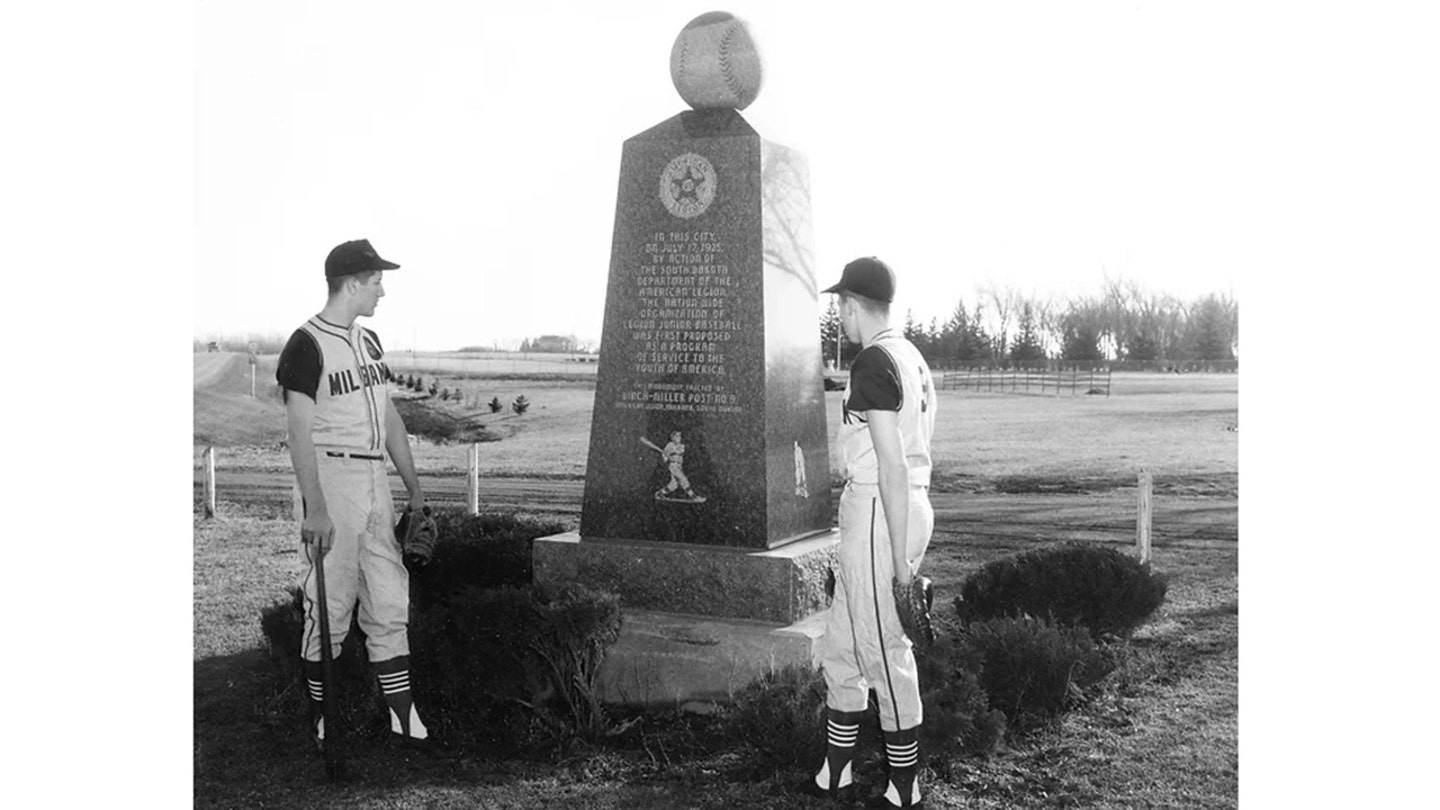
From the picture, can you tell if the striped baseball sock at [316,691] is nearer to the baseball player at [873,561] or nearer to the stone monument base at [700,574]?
the stone monument base at [700,574]

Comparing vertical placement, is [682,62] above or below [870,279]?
above

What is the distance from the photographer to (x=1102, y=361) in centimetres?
835

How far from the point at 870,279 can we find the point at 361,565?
270cm

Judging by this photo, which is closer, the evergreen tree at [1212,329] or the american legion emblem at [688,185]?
the american legion emblem at [688,185]

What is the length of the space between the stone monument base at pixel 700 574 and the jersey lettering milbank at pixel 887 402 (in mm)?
1187

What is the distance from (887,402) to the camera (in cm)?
510

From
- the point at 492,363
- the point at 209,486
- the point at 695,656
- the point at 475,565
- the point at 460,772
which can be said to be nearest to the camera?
the point at 460,772

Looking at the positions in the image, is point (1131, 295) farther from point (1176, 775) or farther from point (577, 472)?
point (577, 472)

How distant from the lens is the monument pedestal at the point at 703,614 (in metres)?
6.33

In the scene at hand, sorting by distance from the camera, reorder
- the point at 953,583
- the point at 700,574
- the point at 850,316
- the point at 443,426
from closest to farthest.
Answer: the point at 850,316 < the point at 700,574 < the point at 953,583 < the point at 443,426

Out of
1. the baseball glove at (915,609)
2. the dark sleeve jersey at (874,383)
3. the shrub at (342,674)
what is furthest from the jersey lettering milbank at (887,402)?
the shrub at (342,674)

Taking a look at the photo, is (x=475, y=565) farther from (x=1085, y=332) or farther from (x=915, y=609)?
(x=1085, y=332)

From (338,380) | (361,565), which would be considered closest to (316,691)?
(361,565)

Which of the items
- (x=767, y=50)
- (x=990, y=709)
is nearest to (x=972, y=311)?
(x=767, y=50)
